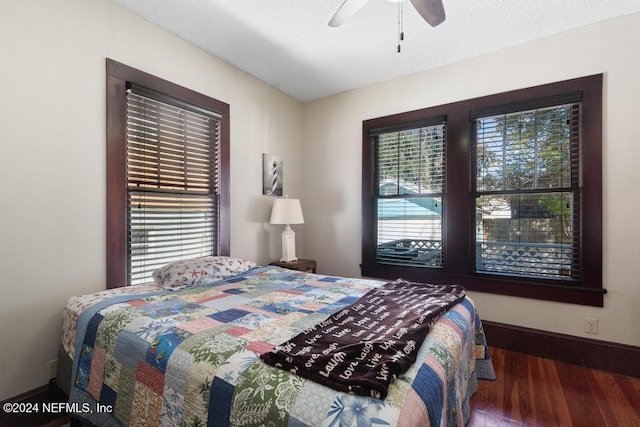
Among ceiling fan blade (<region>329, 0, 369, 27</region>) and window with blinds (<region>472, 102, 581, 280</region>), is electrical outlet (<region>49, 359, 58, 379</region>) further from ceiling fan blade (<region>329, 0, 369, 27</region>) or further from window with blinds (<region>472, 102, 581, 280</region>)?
window with blinds (<region>472, 102, 581, 280</region>)

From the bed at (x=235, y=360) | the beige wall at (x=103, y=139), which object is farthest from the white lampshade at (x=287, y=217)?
A: the bed at (x=235, y=360)

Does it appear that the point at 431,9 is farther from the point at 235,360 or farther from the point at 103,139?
the point at 103,139

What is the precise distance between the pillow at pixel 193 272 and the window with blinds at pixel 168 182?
0.88ft

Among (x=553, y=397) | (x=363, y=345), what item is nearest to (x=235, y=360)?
(x=363, y=345)

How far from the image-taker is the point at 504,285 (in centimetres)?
264

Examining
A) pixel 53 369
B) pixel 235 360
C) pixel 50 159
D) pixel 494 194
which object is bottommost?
pixel 53 369

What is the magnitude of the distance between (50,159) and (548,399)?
3469mm

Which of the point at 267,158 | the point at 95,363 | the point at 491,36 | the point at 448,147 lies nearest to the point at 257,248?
the point at 267,158

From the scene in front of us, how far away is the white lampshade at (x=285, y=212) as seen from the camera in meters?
3.14

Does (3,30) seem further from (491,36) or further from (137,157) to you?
(491,36)

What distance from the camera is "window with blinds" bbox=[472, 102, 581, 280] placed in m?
2.43

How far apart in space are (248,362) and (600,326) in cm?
275

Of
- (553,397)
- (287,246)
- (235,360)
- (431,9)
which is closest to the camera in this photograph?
(235,360)

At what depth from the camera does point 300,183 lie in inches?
152
